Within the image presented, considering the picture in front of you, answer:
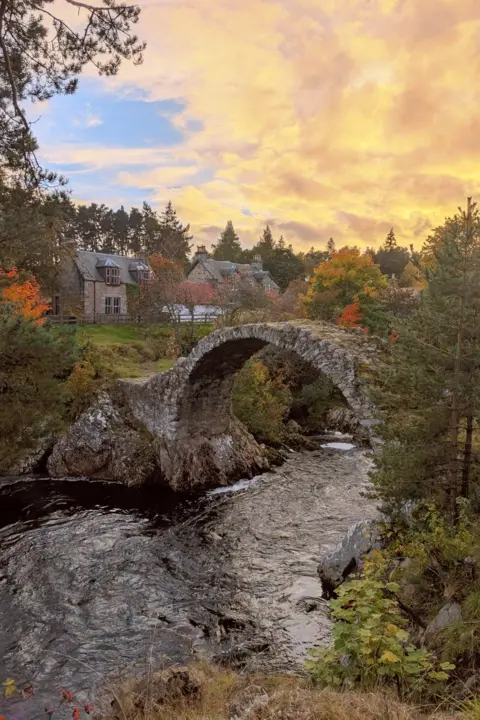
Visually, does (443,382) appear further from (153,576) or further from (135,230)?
(135,230)

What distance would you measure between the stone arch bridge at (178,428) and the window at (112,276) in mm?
23783

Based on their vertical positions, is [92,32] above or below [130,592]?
above

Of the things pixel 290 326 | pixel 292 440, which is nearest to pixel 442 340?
pixel 290 326

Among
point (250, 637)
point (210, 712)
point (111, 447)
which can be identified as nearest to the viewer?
point (210, 712)

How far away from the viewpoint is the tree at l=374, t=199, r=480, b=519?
Answer: 7.61 m

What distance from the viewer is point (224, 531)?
13211 mm

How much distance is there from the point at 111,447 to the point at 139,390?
2.26 meters

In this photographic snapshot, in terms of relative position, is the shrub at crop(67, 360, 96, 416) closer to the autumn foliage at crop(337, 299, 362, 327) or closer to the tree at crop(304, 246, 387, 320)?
the autumn foliage at crop(337, 299, 362, 327)

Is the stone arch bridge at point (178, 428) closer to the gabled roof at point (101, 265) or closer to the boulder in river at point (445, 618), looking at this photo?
the boulder in river at point (445, 618)

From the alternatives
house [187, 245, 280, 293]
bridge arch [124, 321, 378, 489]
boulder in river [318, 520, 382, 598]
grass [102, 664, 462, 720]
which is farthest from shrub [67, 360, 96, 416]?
house [187, 245, 280, 293]

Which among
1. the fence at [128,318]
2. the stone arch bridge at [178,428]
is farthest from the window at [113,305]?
the stone arch bridge at [178,428]

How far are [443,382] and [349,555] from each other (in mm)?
4248

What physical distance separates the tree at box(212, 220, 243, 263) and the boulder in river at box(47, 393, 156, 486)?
57.0 metres

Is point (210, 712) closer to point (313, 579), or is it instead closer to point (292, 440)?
point (313, 579)
